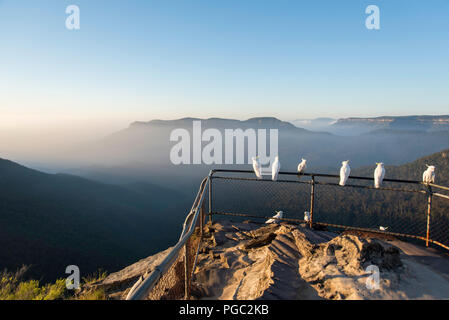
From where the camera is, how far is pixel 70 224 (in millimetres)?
57438

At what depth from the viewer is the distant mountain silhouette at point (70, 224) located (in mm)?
44031

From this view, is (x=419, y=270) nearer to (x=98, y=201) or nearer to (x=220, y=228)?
(x=220, y=228)

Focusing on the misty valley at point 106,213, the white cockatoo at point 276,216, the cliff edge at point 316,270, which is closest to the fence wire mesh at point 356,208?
the misty valley at point 106,213

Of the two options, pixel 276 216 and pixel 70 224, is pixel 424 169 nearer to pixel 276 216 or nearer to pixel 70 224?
pixel 276 216

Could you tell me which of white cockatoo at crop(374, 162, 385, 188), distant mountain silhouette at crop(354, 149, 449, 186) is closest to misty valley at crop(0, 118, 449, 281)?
distant mountain silhouette at crop(354, 149, 449, 186)

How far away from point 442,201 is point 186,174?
387ft

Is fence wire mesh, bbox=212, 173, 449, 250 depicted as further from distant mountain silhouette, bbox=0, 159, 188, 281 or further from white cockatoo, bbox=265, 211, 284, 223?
white cockatoo, bbox=265, 211, 284, 223

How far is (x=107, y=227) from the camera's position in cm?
6250

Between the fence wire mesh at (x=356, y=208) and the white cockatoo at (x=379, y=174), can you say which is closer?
the white cockatoo at (x=379, y=174)

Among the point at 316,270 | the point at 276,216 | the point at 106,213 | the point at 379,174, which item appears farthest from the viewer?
the point at 106,213

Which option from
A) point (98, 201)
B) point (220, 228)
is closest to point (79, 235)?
point (98, 201)

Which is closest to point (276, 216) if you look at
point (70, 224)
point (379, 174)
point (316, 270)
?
point (379, 174)

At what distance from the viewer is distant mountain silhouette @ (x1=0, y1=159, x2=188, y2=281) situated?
44031 mm

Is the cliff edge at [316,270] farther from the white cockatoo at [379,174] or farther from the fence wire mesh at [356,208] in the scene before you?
the fence wire mesh at [356,208]
